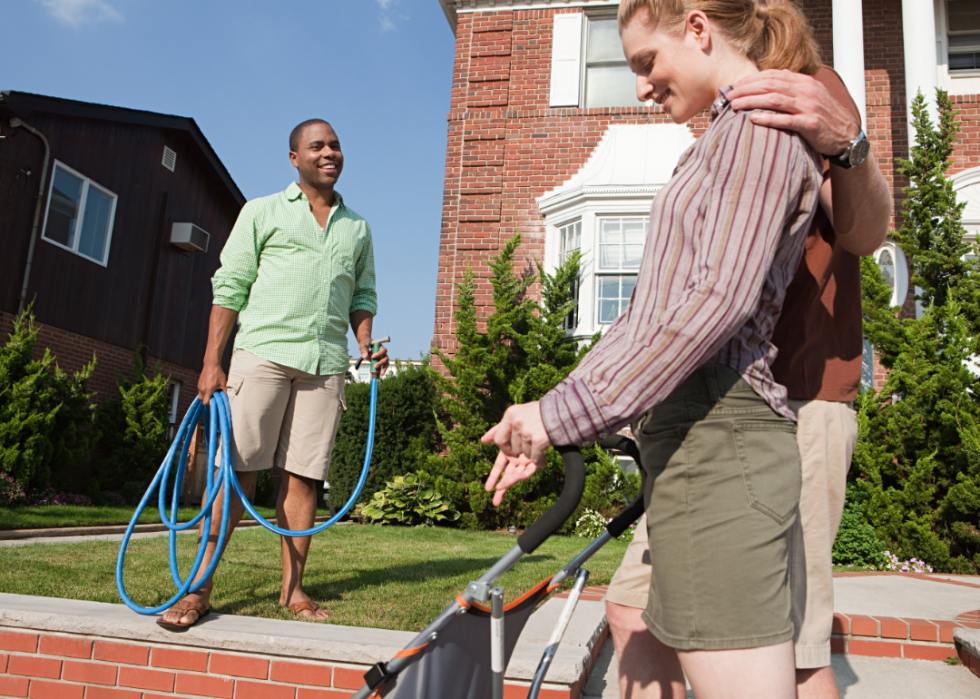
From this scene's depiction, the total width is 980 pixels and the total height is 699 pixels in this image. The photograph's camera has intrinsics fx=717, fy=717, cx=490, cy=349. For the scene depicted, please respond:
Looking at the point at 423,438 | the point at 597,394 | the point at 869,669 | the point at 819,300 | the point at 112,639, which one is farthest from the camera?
the point at 423,438

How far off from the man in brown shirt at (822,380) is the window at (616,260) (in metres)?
7.64

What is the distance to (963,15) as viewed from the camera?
9.63 metres

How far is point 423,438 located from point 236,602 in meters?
5.80

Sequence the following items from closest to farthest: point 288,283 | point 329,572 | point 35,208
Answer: point 288,283 → point 329,572 → point 35,208

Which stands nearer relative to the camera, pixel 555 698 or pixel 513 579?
pixel 555 698

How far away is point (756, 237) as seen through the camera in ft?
3.82

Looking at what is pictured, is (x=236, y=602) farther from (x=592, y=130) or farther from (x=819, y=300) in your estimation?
(x=592, y=130)

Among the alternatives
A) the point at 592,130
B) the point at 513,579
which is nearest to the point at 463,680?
the point at 513,579

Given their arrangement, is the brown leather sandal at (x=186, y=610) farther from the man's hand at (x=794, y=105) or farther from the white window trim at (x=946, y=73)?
the white window trim at (x=946, y=73)

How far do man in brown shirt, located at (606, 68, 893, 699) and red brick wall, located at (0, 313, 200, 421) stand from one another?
11.7 metres

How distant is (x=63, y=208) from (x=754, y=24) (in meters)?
13.5

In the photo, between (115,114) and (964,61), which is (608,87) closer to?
(964,61)

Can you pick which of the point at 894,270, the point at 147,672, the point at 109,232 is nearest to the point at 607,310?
the point at 894,270

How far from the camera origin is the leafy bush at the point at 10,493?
29.9 ft
